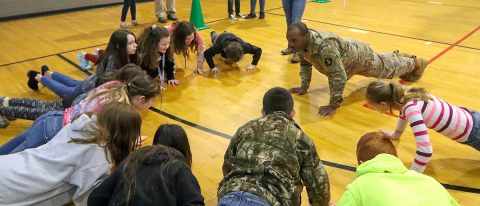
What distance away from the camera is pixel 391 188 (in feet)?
4.22

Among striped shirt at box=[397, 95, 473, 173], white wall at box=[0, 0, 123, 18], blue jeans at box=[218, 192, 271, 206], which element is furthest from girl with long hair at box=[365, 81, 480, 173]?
white wall at box=[0, 0, 123, 18]

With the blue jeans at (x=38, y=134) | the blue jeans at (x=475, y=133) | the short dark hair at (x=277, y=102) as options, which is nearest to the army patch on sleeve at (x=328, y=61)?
the blue jeans at (x=475, y=133)

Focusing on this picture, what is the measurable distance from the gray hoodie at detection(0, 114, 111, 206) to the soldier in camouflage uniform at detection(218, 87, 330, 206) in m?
0.69

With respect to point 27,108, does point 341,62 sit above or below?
above

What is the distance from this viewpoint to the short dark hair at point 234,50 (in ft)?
13.1

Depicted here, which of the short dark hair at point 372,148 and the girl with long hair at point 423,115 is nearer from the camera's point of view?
the short dark hair at point 372,148

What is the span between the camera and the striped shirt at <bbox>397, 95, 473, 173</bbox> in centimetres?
218

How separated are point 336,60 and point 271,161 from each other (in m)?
1.62

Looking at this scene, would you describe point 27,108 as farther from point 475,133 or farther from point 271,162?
point 475,133

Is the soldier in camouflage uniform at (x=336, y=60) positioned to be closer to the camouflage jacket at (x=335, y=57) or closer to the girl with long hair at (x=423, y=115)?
the camouflage jacket at (x=335, y=57)

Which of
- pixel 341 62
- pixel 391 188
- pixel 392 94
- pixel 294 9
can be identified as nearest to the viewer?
pixel 391 188

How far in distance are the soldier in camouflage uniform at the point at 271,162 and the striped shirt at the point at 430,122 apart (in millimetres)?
762

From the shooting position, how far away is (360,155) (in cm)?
176

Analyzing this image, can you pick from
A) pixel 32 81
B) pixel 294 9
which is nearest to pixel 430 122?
pixel 294 9
